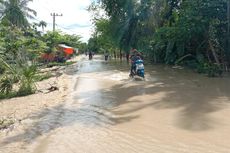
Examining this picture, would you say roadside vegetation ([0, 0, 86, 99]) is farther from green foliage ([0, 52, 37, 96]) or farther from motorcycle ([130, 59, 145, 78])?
motorcycle ([130, 59, 145, 78])

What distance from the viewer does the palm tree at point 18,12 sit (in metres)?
47.0

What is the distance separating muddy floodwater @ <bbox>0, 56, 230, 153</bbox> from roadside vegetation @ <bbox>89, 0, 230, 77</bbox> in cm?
967

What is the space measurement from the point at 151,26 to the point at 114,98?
25.9 meters

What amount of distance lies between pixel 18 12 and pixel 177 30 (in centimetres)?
3109

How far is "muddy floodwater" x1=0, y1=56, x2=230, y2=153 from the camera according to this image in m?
6.48

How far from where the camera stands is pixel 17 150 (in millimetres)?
6520

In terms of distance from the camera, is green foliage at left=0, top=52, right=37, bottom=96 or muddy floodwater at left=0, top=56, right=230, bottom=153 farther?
green foliage at left=0, top=52, right=37, bottom=96

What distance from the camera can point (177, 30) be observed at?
23.3m

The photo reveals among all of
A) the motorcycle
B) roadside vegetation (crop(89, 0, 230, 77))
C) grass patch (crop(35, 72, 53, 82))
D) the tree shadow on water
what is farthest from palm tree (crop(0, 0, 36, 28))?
the tree shadow on water

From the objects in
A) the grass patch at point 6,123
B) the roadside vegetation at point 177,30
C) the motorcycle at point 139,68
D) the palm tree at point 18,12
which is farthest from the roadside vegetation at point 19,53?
the roadside vegetation at point 177,30

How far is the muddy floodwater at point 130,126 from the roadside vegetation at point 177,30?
967cm

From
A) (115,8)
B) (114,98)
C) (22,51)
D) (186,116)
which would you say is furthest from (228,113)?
(115,8)

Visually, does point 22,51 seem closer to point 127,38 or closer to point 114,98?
point 114,98

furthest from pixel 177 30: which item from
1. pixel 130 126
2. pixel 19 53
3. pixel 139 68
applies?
pixel 130 126
